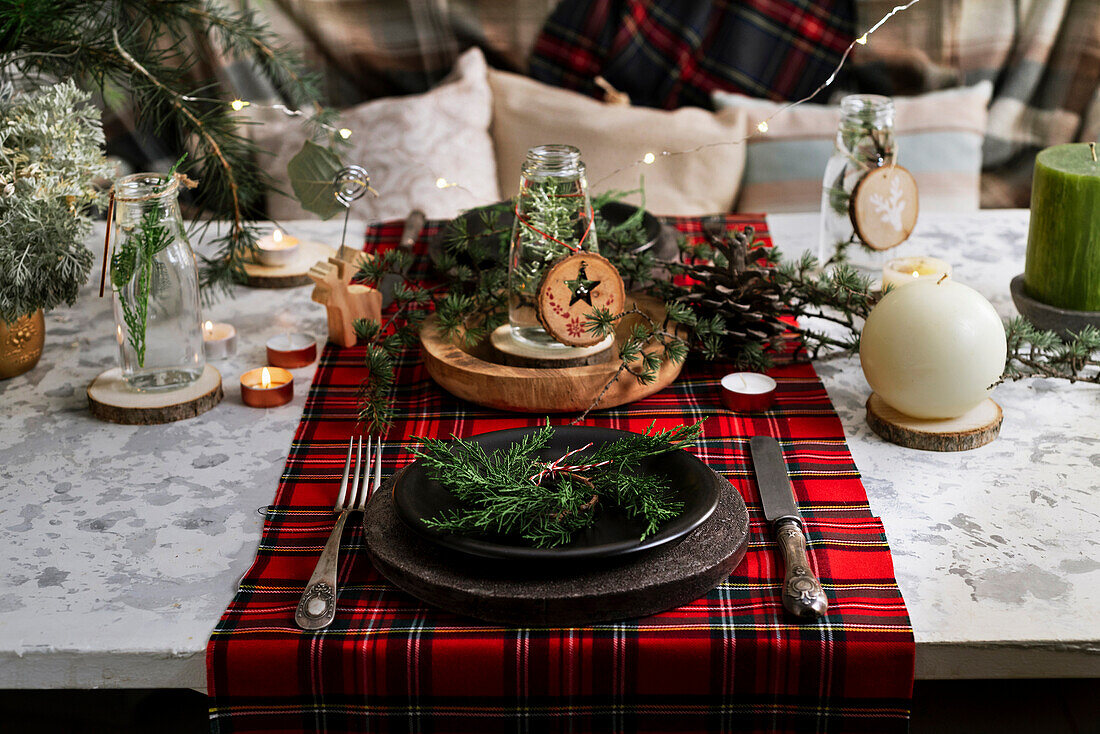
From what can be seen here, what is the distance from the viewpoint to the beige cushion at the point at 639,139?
6.97 ft

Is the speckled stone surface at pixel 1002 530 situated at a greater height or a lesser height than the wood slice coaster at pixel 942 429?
lesser

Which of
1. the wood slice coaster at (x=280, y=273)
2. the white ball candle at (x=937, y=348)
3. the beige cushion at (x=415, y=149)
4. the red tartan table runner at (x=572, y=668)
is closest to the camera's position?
the red tartan table runner at (x=572, y=668)

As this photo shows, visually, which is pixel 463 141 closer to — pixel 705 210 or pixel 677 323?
pixel 705 210

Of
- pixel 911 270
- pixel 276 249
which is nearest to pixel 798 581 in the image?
pixel 911 270

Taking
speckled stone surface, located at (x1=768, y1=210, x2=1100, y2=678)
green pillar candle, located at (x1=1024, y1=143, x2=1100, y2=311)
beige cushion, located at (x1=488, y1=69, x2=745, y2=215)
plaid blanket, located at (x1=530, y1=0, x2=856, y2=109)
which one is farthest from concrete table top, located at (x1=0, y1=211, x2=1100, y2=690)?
plaid blanket, located at (x1=530, y1=0, x2=856, y2=109)

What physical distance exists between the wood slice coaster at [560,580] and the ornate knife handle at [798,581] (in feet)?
0.12

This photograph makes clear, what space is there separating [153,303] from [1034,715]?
886 mm

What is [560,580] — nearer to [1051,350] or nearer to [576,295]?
[576,295]

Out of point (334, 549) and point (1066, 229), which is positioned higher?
point (1066, 229)

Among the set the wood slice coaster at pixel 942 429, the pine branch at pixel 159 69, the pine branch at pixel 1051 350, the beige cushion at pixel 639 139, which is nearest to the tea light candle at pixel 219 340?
the pine branch at pixel 159 69

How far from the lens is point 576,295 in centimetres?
100

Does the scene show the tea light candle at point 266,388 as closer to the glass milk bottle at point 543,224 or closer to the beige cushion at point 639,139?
the glass milk bottle at point 543,224

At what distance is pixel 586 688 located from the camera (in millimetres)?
694

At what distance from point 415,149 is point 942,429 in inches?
56.0
